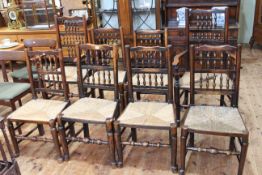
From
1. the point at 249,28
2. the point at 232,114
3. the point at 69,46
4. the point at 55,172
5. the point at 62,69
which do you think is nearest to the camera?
A: the point at 232,114

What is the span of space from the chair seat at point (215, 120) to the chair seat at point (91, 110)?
23.2 inches

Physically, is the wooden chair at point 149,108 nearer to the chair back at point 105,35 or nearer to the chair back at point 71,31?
the chair back at point 105,35

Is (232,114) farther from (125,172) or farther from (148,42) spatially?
(148,42)

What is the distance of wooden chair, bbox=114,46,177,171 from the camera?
1987 millimetres

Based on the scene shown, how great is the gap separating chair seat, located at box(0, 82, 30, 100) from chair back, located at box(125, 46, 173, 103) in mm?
1059

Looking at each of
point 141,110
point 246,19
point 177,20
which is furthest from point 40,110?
point 246,19

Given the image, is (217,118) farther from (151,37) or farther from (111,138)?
(151,37)

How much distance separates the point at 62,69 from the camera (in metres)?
2.31

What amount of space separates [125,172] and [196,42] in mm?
1508

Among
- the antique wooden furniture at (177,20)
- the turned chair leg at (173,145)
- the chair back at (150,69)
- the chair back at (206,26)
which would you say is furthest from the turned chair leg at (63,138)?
the antique wooden furniture at (177,20)

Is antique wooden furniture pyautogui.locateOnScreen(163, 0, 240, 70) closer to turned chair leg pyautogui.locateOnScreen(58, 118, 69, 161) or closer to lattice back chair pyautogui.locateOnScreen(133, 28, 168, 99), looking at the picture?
lattice back chair pyautogui.locateOnScreen(133, 28, 168, 99)

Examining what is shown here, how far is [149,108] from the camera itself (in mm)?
2176

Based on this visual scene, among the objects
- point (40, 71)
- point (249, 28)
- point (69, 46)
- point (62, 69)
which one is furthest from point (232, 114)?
point (249, 28)

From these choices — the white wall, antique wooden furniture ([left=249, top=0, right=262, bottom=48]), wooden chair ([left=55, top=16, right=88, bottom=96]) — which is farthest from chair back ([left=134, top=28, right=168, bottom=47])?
the white wall
